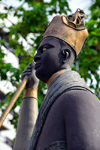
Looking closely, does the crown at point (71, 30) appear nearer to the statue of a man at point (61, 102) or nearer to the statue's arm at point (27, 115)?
the statue of a man at point (61, 102)

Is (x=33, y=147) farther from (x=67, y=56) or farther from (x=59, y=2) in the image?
(x=59, y=2)

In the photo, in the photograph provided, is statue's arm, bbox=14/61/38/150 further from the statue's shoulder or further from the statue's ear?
the statue's shoulder

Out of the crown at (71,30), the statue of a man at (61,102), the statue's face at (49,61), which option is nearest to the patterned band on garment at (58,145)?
the statue of a man at (61,102)

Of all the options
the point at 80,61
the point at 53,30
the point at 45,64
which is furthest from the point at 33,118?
the point at 80,61

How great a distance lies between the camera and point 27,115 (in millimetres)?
3420

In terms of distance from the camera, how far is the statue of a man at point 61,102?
2.34 metres

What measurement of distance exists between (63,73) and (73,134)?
749mm

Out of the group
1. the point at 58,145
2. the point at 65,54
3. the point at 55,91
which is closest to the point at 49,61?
the point at 65,54

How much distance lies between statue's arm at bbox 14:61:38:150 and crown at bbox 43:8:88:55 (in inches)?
24.5

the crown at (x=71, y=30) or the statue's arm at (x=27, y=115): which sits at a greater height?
the crown at (x=71, y=30)

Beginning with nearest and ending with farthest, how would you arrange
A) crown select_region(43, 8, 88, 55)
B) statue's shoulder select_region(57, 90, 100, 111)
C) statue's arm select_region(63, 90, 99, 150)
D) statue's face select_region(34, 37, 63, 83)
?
statue's arm select_region(63, 90, 99, 150), statue's shoulder select_region(57, 90, 100, 111), statue's face select_region(34, 37, 63, 83), crown select_region(43, 8, 88, 55)

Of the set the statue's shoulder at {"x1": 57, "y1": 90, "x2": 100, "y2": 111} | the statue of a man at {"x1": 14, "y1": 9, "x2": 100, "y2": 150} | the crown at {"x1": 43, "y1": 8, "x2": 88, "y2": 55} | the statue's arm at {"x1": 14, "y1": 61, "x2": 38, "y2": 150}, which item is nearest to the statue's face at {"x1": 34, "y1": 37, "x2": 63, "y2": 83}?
the statue of a man at {"x1": 14, "y1": 9, "x2": 100, "y2": 150}

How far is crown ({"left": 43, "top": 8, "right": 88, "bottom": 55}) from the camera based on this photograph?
3189 mm

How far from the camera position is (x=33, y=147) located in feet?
8.73
